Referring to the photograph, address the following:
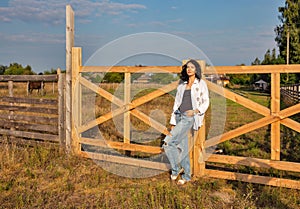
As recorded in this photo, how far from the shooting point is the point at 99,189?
5.04 meters

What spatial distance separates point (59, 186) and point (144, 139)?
3.39m

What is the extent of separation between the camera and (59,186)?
516cm

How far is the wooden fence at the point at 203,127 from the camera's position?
15.8 feet

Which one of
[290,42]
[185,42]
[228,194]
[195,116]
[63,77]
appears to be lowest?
[228,194]

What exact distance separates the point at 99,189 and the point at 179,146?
142 cm

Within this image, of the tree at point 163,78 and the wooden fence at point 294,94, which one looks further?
the wooden fence at point 294,94

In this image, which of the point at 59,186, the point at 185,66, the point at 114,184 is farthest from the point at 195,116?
the point at 59,186

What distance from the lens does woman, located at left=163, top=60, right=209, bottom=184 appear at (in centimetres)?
501

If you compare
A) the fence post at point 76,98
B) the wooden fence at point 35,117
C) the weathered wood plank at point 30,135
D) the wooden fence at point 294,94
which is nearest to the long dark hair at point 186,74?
the fence post at point 76,98

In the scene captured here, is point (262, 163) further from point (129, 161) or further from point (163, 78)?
point (129, 161)

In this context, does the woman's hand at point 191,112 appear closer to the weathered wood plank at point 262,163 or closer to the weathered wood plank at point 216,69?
the weathered wood plank at point 216,69

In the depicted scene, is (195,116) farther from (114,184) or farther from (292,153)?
(292,153)

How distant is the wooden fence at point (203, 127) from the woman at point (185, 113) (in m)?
0.30

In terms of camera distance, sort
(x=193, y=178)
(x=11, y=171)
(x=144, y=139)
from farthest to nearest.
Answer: (x=144, y=139) < (x=11, y=171) < (x=193, y=178)
